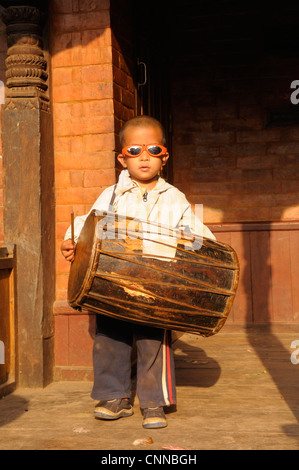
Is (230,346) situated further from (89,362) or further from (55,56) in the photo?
(55,56)

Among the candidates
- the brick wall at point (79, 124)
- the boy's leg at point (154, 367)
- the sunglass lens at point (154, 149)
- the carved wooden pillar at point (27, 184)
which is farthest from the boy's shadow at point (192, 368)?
the sunglass lens at point (154, 149)

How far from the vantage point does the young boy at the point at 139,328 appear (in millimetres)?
3176

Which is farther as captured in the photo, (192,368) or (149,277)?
(192,368)

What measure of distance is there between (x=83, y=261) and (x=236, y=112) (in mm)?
3814

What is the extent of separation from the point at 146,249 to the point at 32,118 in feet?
5.01

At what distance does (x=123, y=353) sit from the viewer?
3.31m

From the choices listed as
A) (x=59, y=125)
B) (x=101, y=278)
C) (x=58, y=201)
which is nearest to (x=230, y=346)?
(x=58, y=201)

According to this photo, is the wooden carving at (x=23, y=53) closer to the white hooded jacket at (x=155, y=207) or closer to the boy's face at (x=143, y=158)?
the boy's face at (x=143, y=158)

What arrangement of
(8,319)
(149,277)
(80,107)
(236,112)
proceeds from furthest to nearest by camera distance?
(236,112)
(80,107)
(8,319)
(149,277)

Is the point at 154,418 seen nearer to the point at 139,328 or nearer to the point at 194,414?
the point at 194,414

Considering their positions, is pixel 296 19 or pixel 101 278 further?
pixel 296 19

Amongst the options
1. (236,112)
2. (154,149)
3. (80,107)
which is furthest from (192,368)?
(236,112)

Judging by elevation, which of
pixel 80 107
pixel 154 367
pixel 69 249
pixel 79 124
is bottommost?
pixel 154 367

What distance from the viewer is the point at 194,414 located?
3.23m
